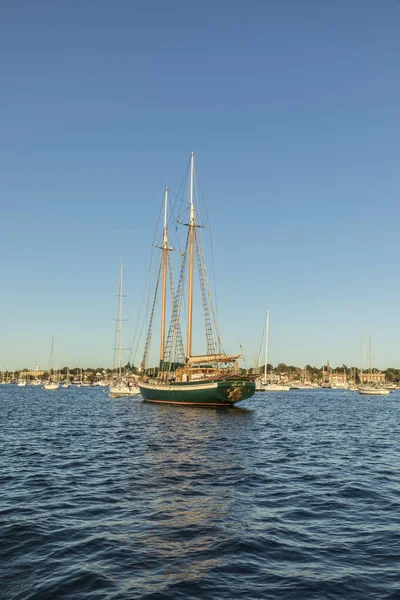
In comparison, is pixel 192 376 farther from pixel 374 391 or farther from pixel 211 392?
pixel 374 391

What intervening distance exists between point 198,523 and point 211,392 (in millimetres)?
46822

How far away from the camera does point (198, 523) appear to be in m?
13.5

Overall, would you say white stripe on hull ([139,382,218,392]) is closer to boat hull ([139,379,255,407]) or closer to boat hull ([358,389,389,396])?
boat hull ([139,379,255,407])

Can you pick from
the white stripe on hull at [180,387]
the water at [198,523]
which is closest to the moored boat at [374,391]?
the white stripe on hull at [180,387]

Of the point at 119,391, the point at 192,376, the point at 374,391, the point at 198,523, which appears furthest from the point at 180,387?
the point at 374,391

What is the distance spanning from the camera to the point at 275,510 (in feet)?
50.1

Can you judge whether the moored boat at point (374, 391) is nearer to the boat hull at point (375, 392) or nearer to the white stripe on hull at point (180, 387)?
the boat hull at point (375, 392)

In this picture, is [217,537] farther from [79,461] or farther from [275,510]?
[79,461]

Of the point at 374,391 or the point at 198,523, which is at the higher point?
the point at 198,523

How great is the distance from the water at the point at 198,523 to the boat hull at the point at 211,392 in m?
31.1

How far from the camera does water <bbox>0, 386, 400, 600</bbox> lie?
31.4ft

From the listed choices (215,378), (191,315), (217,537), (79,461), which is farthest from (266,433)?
(191,315)

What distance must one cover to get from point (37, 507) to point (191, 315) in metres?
59.1

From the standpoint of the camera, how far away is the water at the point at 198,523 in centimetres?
959
